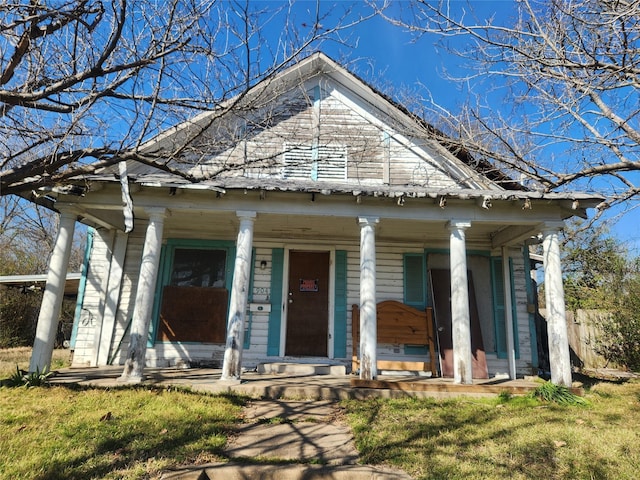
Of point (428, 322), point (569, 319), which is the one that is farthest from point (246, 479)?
point (569, 319)

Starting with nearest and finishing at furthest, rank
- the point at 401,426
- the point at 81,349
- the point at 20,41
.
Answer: the point at 20,41
the point at 401,426
the point at 81,349

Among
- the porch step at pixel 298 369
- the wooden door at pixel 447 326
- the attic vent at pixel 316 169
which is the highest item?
the attic vent at pixel 316 169

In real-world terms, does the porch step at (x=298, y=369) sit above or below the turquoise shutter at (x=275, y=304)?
below

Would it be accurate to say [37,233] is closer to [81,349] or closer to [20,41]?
[81,349]

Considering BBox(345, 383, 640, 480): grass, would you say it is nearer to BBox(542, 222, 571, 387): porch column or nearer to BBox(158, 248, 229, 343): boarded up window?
BBox(542, 222, 571, 387): porch column

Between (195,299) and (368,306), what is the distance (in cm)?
378

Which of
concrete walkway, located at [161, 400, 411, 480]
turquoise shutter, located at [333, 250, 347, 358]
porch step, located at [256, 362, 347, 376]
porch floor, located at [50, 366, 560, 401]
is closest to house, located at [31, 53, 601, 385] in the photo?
turquoise shutter, located at [333, 250, 347, 358]

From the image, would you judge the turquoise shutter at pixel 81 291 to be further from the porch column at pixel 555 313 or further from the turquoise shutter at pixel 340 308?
the porch column at pixel 555 313

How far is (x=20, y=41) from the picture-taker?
370 centimetres

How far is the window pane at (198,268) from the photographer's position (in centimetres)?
812

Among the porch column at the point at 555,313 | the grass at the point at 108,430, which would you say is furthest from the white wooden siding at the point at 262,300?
the grass at the point at 108,430

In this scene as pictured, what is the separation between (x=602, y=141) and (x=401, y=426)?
12.7ft

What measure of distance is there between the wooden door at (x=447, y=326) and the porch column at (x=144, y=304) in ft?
17.1

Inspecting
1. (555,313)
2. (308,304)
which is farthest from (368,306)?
(555,313)
